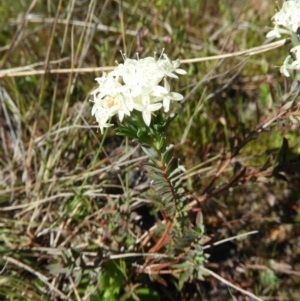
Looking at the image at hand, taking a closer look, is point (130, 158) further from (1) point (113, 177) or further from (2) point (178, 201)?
(2) point (178, 201)

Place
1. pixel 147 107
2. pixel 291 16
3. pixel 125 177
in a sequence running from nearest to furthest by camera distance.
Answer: pixel 147 107
pixel 291 16
pixel 125 177

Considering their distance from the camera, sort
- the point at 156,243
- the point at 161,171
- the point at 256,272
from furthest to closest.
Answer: the point at 256,272 → the point at 156,243 → the point at 161,171

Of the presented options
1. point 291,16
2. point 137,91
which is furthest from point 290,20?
point 137,91

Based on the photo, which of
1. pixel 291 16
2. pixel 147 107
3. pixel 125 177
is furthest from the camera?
pixel 125 177

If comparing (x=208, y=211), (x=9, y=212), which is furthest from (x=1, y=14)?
(x=208, y=211)

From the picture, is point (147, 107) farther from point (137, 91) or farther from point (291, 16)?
point (291, 16)

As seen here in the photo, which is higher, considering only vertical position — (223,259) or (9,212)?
(9,212)
